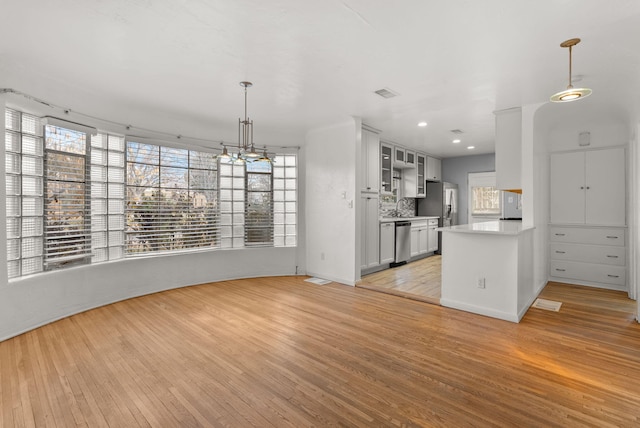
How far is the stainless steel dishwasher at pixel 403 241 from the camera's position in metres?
6.29

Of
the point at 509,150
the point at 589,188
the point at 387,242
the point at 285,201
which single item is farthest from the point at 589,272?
the point at 285,201

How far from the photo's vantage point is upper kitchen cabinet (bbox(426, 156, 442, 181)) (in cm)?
790

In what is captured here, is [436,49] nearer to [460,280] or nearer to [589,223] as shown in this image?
[460,280]

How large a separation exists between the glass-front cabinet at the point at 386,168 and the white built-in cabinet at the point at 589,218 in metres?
2.64

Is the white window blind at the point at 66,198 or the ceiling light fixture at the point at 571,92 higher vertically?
the ceiling light fixture at the point at 571,92

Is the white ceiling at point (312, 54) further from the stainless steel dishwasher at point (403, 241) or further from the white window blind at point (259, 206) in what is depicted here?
the stainless steel dishwasher at point (403, 241)

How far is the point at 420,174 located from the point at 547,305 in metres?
4.16

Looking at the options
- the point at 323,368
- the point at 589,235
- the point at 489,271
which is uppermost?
the point at 589,235

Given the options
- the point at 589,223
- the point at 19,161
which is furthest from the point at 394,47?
the point at 589,223

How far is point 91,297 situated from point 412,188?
629 centimetres

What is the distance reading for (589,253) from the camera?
4.86m

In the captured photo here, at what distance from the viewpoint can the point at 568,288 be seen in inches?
188

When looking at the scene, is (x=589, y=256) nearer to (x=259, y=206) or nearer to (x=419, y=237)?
(x=419, y=237)

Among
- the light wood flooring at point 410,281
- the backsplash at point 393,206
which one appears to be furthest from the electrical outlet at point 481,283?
the backsplash at point 393,206
